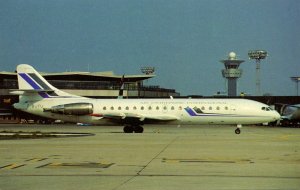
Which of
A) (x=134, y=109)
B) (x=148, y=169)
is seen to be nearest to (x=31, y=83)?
(x=134, y=109)

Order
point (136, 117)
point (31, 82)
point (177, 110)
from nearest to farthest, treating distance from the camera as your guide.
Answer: point (177, 110)
point (136, 117)
point (31, 82)

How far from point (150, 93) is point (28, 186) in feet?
401

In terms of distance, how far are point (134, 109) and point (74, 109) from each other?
19.1ft

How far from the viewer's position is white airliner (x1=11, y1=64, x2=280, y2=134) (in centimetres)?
4809

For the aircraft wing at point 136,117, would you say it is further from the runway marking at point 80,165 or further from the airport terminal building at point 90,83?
the airport terminal building at point 90,83

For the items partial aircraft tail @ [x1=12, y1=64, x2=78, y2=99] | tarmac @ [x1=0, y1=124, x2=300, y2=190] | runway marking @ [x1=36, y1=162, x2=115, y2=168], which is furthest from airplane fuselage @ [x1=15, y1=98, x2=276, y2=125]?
runway marking @ [x1=36, y1=162, x2=115, y2=168]

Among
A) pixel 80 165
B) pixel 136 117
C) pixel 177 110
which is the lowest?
pixel 80 165

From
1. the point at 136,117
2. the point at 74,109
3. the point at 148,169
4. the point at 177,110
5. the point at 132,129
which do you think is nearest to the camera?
the point at 148,169

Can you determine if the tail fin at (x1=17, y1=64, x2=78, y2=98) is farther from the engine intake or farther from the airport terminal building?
the airport terminal building

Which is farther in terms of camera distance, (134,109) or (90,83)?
(90,83)

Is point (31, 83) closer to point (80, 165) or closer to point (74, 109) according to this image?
point (74, 109)

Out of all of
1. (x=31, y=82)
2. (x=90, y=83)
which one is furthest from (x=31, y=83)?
(x=90, y=83)

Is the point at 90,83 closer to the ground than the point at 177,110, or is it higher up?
higher up

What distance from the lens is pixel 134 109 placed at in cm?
5022
